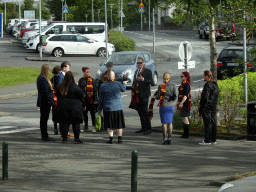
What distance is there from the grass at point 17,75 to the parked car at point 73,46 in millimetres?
6595

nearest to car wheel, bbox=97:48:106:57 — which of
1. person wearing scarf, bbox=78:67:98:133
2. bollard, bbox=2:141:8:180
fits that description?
person wearing scarf, bbox=78:67:98:133

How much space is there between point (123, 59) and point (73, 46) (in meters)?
16.5

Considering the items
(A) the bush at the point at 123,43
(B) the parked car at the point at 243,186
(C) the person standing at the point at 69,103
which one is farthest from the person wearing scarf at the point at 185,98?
(A) the bush at the point at 123,43

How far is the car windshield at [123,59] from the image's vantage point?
23552mm

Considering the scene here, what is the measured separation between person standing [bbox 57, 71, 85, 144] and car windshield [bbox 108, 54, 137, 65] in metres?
11.4

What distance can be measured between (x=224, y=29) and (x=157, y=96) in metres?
2.42

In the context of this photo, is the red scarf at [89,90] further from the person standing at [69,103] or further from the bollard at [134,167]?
the bollard at [134,167]

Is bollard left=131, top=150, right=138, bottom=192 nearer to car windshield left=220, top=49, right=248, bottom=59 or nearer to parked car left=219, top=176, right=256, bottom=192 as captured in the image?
parked car left=219, top=176, right=256, bottom=192

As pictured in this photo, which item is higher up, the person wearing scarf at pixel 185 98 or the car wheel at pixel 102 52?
the car wheel at pixel 102 52

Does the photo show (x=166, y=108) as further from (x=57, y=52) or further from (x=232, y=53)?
(x=57, y=52)

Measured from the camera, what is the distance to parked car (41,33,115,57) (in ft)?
129

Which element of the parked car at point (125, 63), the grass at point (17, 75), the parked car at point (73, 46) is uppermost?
the parked car at point (73, 46)

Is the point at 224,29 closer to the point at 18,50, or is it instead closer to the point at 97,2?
the point at 18,50

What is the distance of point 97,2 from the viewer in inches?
2913
